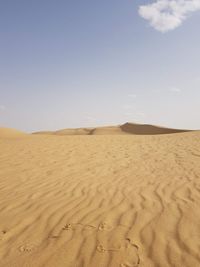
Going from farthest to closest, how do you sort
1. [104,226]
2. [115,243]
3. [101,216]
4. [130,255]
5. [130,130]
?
[130,130], [101,216], [104,226], [115,243], [130,255]

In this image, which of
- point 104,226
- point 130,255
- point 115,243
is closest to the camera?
point 130,255

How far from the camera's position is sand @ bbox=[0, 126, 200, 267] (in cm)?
272

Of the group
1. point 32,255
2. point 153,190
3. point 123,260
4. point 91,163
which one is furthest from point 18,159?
point 123,260

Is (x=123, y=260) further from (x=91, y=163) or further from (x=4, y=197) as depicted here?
(x=91, y=163)

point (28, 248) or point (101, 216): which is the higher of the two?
point (101, 216)

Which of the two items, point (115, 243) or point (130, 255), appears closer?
point (130, 255)

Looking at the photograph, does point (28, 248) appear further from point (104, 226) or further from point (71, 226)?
point (104, 226)

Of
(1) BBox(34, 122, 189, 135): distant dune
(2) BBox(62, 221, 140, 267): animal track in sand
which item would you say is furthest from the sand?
(1) BBox(34, 122, 189, 135): distant dune

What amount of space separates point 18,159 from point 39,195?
13.1 feet

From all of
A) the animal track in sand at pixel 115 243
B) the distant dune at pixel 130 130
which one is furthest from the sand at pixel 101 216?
the distant dune at pixel 130 130

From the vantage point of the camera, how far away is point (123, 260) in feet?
8.55

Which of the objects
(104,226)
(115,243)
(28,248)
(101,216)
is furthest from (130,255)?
(28,248)

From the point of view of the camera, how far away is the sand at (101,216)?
272 cm

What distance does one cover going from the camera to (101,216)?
12.0 feet
